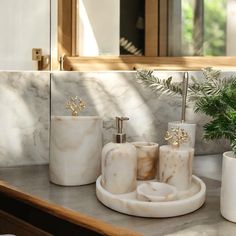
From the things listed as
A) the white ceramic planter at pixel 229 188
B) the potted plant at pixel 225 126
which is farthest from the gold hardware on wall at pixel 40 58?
the white ceramic planter at pixel 229 188

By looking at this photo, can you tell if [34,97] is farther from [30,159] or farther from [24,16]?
[24,16]

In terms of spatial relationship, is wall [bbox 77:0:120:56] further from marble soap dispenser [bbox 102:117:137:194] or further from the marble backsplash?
marble soap dispenser [bbox 102:117:137:194]

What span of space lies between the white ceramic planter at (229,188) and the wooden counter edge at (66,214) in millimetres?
162

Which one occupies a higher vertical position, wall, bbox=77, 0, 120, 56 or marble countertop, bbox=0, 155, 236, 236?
wall, bbox=77, 0, 120, 56

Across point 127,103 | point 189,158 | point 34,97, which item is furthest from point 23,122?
point 189,158

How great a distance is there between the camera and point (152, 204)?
0.63 metres

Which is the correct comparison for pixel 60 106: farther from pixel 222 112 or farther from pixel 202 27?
pixel 202 27

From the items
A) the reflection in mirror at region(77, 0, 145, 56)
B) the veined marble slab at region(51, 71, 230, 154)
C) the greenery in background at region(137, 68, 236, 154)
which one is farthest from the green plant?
the reflection in mirror at region(77, 0, 145, 56)

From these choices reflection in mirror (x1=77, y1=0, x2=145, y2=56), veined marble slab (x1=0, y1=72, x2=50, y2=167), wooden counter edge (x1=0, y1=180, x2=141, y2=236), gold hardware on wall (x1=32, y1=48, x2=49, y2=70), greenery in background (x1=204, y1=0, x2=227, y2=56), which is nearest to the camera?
wooden counter edge (x1=0, y1=180, x2=141, y2=236)

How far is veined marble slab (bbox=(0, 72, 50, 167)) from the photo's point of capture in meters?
0.96

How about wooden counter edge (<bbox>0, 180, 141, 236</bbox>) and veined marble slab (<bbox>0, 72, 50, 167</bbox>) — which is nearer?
wooden counter edge (<bbox>0, 180, 141, 236</bbox>)

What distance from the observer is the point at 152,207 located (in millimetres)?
631

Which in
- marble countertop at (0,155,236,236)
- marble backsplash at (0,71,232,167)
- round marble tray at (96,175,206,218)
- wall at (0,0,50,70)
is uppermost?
wall at (0,0,50,70)

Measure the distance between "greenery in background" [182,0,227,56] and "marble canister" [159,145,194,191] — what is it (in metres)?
1.20
